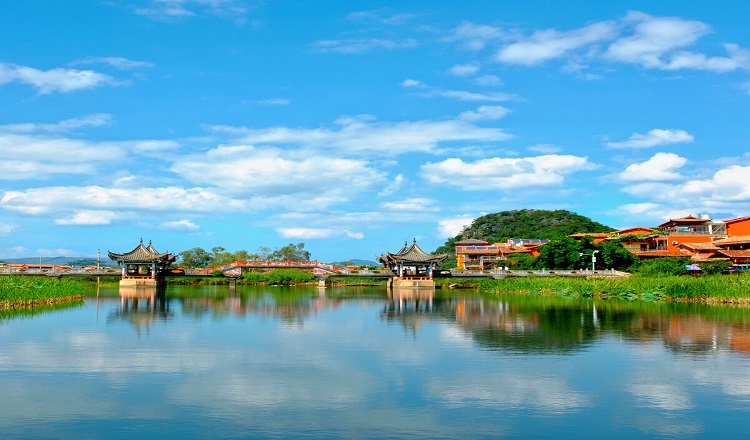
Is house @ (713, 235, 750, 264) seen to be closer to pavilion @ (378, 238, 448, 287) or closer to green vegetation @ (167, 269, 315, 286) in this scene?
pavilion @ (378, 238, 448, 287)

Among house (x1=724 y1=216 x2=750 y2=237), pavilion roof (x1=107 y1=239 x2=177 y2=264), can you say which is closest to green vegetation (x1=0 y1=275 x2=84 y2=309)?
pavilion roof (x1=107 y1=239 x2=177 y2=264)

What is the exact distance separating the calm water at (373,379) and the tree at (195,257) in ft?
200

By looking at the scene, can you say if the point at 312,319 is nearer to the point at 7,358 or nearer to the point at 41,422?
the point at 7,358

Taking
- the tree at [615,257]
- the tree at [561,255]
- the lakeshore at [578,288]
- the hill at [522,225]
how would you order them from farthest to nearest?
1. the hill at [522,225]
2. the tree at [561,255]
3. the tree at [615,257]
4. the lakeshore at [578,288]

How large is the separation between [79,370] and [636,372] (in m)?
12.3

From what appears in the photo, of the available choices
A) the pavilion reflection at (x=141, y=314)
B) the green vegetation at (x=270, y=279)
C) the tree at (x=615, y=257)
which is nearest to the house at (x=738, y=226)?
the tree at (x=615, y=257)

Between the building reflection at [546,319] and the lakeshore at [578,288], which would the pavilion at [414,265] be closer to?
the lakeshore at [578,288]

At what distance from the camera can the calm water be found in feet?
35.6

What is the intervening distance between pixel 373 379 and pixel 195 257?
76.7m

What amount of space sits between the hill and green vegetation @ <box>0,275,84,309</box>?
68.4m

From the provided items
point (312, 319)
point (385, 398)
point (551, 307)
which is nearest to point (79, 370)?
point (385, 398)

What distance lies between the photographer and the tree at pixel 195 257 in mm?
87500

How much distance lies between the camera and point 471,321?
28516mm

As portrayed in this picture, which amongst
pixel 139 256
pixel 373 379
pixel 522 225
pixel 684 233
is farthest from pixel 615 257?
pixel 522 225
